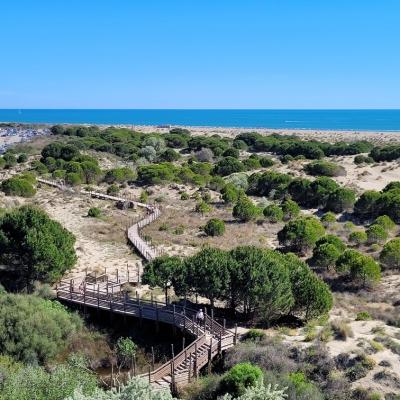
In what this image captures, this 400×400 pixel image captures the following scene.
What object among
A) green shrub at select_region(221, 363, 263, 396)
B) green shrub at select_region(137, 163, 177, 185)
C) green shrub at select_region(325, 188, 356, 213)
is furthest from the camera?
green shrub at select_region(137, 163, 177, 185)

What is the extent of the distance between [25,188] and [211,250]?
90.2 feet

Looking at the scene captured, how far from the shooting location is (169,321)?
2105 cm

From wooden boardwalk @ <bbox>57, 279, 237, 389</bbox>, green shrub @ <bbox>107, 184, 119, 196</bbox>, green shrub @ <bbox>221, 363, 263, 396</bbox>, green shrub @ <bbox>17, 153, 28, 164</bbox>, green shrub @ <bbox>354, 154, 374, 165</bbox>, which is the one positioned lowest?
wooden boardwalk @ <bbox>57, 279, 237, 389</bbox>

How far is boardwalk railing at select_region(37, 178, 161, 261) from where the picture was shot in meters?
30.9

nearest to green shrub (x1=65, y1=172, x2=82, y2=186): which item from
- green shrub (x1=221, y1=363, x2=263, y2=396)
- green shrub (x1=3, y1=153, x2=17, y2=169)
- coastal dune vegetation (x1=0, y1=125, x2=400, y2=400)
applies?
coastal dune vegetation (x1=0, y1=125, x2=400, y2=400)

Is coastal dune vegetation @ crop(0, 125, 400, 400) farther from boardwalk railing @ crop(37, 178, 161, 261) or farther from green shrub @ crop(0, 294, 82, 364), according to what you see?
boardwalk railing @ crop(37, 178, 161, 261)

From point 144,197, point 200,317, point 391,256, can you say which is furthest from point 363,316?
point 144,197

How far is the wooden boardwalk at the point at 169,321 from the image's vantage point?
17453 millimetres

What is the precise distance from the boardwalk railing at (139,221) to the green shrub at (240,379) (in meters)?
13.9

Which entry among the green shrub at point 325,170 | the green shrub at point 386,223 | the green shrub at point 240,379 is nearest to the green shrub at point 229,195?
the green shrub at point 386,223

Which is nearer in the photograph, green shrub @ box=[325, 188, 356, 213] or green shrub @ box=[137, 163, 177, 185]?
green shrub @ box=[325, 188, 356, 213]

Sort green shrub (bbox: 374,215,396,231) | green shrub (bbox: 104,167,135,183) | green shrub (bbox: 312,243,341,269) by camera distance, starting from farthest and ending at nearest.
Answer: green shrub (bbox: 104,167,135,183), green shrub (bbox: 374,215,396,231), green shrub (bbox: 312,243,341,269)

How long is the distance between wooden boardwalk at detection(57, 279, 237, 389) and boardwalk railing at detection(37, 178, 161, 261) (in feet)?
17.3

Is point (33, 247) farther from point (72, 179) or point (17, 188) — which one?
point (72, 179)
